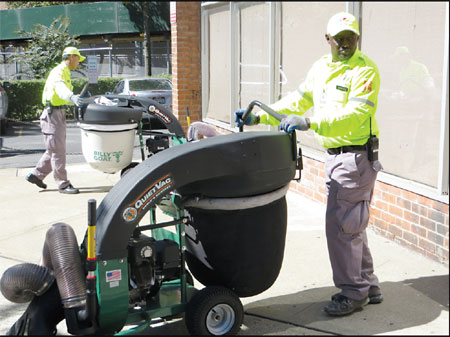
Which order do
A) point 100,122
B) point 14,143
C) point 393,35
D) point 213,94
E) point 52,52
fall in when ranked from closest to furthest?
point 393,35 < point 100,122 < point 213,94 < point 14,143 < point 52,52

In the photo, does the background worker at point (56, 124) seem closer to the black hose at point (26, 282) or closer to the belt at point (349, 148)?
the black hose at point (26, 282)

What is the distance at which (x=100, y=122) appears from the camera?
6.52 metres

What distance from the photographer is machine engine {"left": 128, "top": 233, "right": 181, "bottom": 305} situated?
11.5 feet

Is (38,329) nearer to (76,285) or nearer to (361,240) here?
(76,285)

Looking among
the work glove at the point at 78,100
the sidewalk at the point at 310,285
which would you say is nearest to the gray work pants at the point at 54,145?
the work glove at the point at 78,100

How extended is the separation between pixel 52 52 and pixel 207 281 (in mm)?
12571

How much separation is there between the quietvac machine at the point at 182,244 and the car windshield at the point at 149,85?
13.9 metres

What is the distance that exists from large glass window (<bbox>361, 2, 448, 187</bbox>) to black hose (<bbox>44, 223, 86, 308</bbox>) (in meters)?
2.85

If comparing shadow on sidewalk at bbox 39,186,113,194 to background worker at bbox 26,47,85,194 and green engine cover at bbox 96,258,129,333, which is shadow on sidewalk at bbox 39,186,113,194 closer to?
background worker at bbox 26,47,85,194

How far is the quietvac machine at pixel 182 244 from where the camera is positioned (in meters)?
3.35

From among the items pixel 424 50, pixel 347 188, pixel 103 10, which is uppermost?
pixel 103 10

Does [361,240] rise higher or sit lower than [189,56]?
lower

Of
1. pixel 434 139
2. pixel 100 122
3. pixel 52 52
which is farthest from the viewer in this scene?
pixel 52 52

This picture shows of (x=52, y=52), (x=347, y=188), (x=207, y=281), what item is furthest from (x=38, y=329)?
(x=52, y=52)
